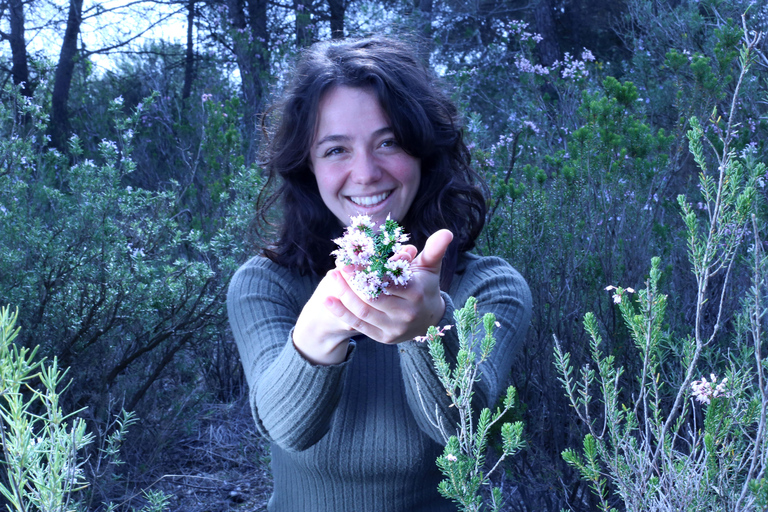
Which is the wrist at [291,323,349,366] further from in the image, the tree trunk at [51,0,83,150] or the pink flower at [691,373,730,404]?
the tree trunk at [51,0,83,150]

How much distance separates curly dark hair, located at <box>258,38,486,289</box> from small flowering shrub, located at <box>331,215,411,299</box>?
0.94 m

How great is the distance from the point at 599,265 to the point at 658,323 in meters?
1.95

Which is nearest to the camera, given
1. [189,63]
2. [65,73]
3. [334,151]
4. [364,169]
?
[364,169]

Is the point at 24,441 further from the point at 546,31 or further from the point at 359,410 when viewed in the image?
the point at 546,31

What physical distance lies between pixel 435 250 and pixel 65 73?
10.1m

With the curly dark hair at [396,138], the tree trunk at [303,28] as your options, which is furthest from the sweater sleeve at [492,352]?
the tree trunk at [303,28]

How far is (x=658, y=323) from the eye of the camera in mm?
1149

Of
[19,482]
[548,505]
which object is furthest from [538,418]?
[19,482]

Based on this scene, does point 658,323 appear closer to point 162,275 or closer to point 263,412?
point 263,412

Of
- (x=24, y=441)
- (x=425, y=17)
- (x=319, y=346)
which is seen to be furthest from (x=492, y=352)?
(x=425, y=17)

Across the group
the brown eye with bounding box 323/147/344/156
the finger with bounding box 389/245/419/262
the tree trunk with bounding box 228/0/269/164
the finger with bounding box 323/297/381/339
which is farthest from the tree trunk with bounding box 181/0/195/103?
the finger with bounding box 389/245/419/262

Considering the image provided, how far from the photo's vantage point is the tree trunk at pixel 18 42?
26.9 feet

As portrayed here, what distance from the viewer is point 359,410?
6.16ft

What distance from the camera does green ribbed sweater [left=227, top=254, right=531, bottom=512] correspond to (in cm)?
158
